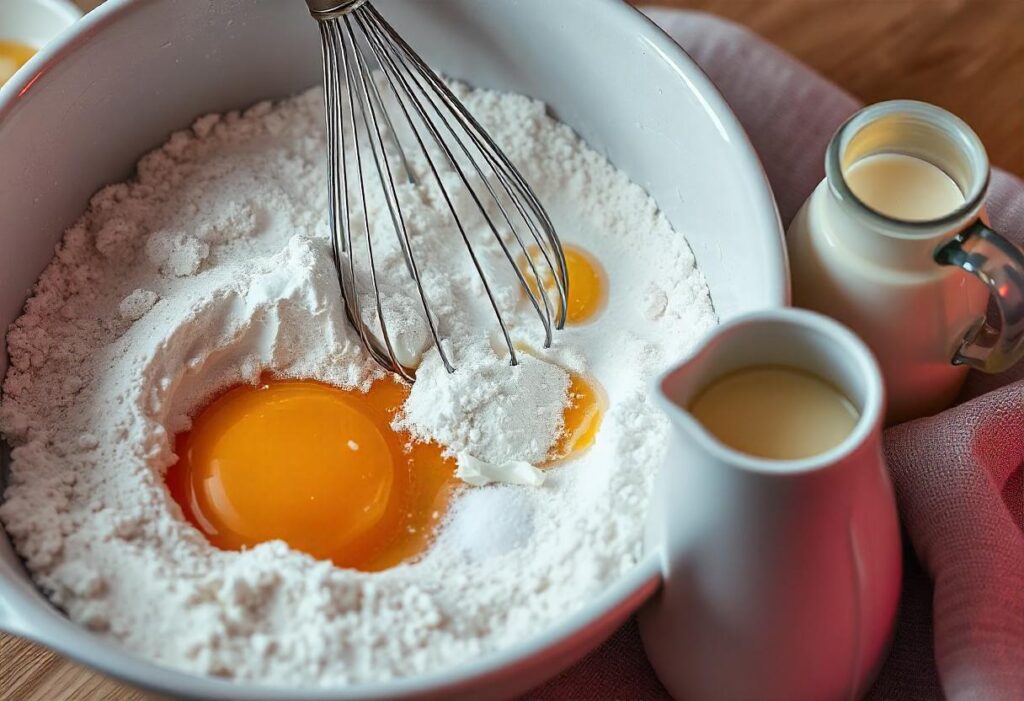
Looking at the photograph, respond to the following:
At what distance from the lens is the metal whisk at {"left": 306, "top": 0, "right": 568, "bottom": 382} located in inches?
33.1

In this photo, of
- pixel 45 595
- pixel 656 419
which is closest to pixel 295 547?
pixel 45 595

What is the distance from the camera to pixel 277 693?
2.01 feet

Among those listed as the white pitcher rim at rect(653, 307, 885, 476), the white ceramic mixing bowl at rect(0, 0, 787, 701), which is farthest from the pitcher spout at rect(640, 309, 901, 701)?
the white ceramic mixing bowl at rect(0, 0, 787, 701)

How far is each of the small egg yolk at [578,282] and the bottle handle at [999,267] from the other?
0.96 ft

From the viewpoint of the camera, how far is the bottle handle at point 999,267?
0.72m

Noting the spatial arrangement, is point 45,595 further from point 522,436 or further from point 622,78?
point 622,78

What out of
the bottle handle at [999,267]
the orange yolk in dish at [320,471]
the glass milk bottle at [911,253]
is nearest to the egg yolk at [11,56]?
the orange yolk in dish at [320,471]

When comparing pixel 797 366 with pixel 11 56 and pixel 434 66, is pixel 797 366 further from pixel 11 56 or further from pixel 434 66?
pixel 11 56

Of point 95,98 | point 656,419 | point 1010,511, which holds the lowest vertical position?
point 1010,511

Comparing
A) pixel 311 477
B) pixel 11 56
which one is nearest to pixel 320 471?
pixel 311 477

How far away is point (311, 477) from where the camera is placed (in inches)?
32.2

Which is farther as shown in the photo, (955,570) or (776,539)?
(955,570)

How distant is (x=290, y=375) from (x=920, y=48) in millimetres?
809

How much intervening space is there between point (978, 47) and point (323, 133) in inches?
29.1
